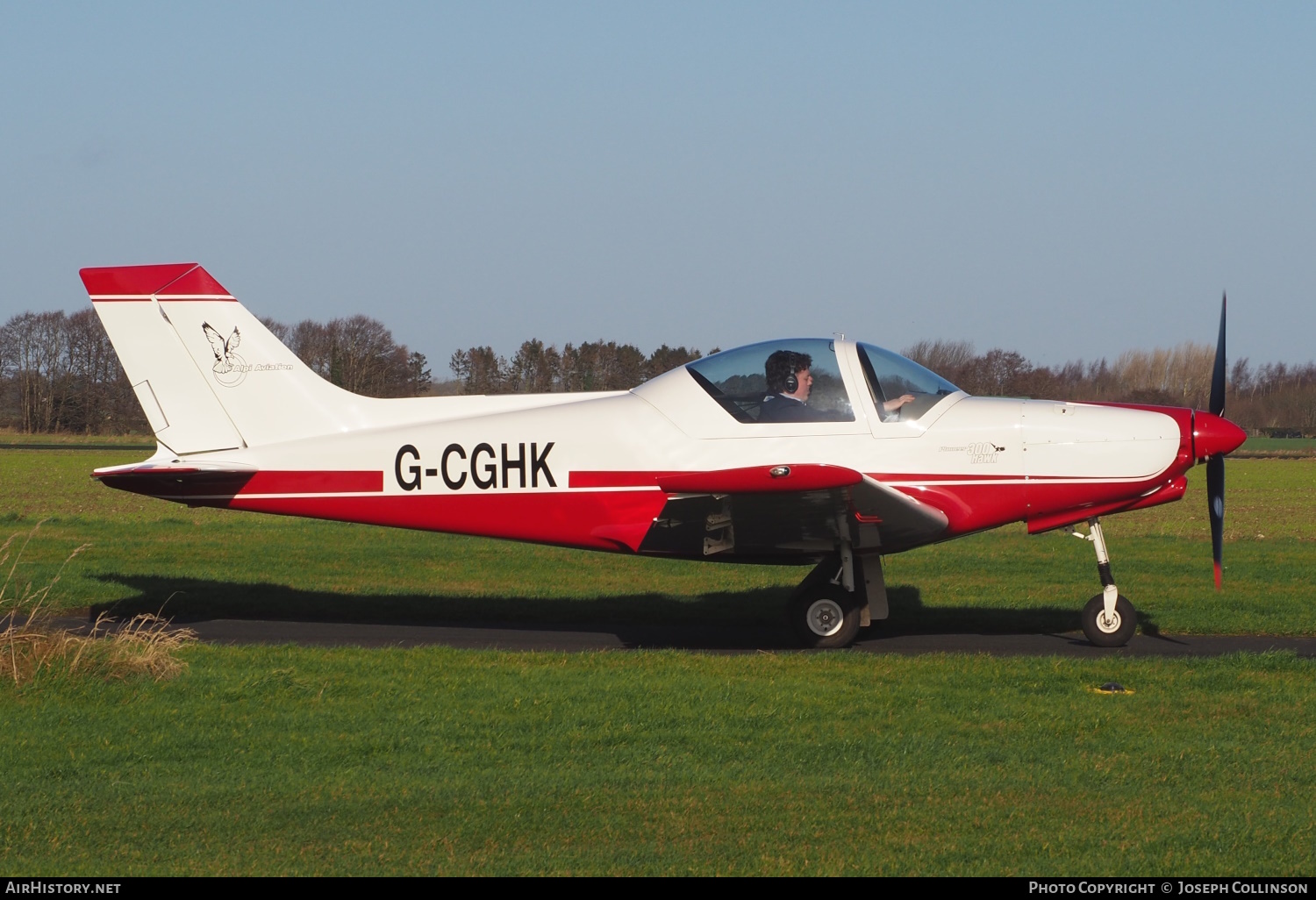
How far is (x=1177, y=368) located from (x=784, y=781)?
2530 inches

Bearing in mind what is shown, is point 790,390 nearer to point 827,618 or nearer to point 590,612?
point 827,618

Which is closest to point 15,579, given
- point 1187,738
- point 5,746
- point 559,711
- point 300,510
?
point 300,510

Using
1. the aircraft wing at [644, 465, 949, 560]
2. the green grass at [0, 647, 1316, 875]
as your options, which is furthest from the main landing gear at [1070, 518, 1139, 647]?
the aircraft wing at [644, 465, 949, 560]

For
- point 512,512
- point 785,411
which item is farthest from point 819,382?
point 512,512

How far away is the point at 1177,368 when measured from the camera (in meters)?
63.0

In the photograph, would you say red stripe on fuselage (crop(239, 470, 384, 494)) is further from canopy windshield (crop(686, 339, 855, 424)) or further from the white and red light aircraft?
canopy windshield (crop(686, 339, 855, 424))

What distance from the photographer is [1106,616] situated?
908 cm

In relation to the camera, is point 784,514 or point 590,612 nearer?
point 784,514

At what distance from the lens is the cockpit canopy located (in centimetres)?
873

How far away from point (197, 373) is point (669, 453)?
4.03 meters

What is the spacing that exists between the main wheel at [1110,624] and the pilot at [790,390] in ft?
8.76

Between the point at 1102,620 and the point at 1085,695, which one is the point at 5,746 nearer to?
the point at 1085,695

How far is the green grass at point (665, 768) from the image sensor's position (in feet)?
14.1


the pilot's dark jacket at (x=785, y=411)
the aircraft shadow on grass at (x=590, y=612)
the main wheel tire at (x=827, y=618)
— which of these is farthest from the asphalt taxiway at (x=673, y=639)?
the pilot's dark jacket at (x=785, y=411)
